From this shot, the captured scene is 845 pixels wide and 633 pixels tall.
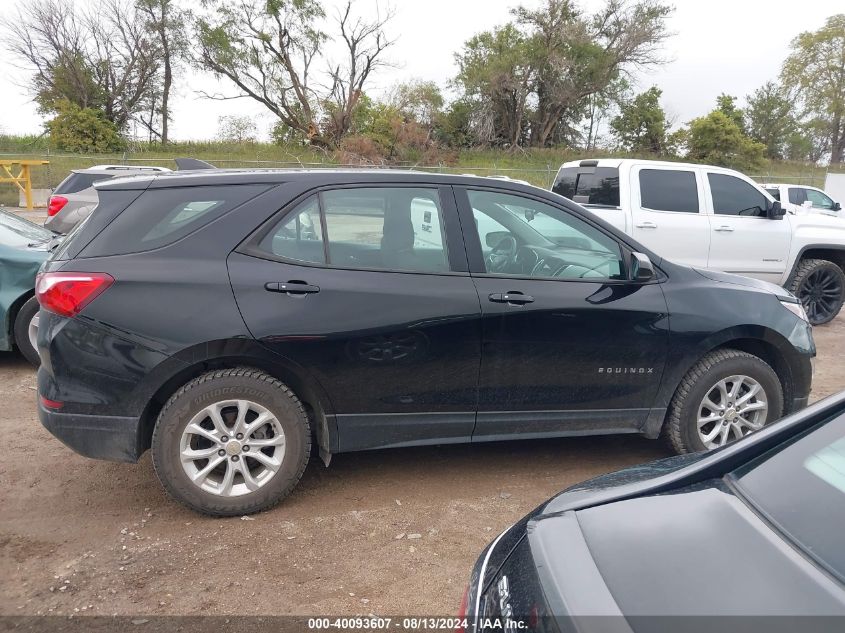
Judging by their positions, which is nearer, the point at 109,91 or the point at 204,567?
the point at 204,567

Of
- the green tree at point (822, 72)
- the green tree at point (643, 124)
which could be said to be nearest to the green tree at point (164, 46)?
the green tree at point (643, 124)

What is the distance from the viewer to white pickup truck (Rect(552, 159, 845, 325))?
771 centimetres

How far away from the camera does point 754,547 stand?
151 centimetres

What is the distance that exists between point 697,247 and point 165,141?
134 ft

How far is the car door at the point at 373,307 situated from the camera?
3.44 meters

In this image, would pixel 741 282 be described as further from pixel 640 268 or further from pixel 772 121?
pixel 772 121

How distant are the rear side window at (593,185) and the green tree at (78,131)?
3336 cm

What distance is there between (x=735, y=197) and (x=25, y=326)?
770cm

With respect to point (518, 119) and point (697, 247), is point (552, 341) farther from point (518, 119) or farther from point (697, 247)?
point (518, 119)

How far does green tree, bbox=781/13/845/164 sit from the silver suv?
186 feet

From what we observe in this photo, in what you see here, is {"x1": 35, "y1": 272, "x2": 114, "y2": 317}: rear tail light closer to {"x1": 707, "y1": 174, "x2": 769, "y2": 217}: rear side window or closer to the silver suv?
{"x1": 707, "y1": 174, "x2": 769, "y2": 217}: rear side window

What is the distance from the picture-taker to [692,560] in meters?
1.50

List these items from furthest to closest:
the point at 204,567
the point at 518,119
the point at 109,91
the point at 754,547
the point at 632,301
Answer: the point at 518,119, the point at 109,91, the point at 632,301, the point at 204,567, the point at 754,547

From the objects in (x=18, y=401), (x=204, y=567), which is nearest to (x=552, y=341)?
(x=204, y=567)
